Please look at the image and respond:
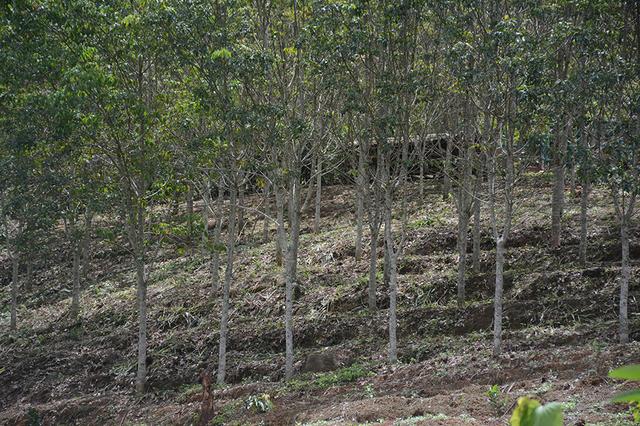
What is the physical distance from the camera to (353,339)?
47.6 ft

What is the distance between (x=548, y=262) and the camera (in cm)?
1538

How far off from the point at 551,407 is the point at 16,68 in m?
11.7

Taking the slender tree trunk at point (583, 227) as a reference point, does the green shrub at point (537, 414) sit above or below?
above

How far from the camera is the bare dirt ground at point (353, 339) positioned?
385 inches

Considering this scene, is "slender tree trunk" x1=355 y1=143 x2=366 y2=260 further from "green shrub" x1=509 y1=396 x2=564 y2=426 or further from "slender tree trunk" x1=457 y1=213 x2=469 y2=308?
"green shrub" x1=509 y1=396 x2=564 y2=426

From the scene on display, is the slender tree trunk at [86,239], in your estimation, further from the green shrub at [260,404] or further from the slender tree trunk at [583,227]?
the slender tree trunk at [583,227]

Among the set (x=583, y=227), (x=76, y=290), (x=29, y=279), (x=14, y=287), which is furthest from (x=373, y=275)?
(x=29, y=279)

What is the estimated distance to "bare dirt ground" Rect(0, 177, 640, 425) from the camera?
9.79 m

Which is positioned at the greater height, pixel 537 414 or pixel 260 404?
pixel 537 414

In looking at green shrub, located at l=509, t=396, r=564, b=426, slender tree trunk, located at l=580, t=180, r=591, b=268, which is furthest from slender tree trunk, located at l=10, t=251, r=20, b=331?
green shrub, located at l=509, t=396, r=564, b=426

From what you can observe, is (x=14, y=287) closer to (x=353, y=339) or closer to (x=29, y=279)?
(x=29, y=279)

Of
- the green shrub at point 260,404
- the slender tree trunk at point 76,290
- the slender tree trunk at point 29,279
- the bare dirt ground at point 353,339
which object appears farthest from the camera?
the slender tree trunk at point 29,279

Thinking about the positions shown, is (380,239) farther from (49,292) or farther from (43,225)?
(49,292)

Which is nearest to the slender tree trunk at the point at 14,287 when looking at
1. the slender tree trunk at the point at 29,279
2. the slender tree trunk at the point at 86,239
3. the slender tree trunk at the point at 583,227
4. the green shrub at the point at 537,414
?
the slender tree trunk at the point at 86,239
